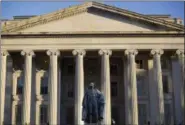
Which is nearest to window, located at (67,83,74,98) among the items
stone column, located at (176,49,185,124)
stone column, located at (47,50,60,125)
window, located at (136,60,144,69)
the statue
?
stone column, located at (47,50,60,125)

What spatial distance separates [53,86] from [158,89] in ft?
42.7

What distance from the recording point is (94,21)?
48.4m

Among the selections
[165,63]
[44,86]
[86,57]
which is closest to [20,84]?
[44,86]

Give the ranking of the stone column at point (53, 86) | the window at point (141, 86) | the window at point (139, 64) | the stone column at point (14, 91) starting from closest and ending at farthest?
the stone column at point (53, 86)
the stone column at point (14, 91)
the window at point (141, 86)
the window at point (139, 64)

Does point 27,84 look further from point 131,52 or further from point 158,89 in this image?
point 158,89

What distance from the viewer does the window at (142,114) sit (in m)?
49.7

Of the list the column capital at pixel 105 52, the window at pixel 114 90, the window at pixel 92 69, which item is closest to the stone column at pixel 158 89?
the column capital at pixel 105 52

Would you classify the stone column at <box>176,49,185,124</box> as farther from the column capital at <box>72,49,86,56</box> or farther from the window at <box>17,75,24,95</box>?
the window at <box>17,75,24,95</box>

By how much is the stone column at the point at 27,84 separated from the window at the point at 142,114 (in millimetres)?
14762

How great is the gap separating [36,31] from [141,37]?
13466mm

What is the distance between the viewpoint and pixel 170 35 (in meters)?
47.8

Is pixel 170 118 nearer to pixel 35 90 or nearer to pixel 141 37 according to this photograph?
pixel 141 37

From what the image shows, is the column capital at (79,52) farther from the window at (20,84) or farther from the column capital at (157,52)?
the window at (20,84)

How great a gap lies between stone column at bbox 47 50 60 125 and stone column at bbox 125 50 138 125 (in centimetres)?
896
